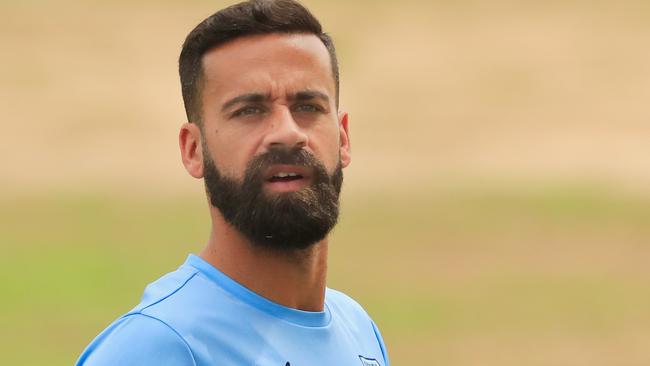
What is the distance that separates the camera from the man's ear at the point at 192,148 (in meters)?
4.47

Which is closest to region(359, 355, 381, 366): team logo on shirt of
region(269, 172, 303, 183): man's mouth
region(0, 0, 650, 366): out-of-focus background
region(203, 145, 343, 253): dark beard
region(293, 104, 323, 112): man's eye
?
region(203, 145, 343, 253): dark beard

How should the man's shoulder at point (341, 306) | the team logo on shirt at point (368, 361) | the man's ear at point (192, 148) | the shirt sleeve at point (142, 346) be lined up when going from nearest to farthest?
1. the shirt sleeve at point (142, 346)
2. the man's ear at point (192, 148)
3. the team logo on shirt at point (368, 361)
4. the man's shoulder at point (341, 306)

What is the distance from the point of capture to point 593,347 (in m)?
18.5

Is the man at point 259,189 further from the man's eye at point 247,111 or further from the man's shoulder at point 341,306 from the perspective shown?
the man's shoulder at point 341,306

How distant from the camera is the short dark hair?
438 cm

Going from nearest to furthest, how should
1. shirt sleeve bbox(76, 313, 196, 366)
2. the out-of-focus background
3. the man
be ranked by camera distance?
shirt sleeve bbox(76, 313, 196, 366) < the man < the out-of-focus background

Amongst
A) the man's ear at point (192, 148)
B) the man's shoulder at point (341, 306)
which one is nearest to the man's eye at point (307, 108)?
the man's ear at point (192, 148)

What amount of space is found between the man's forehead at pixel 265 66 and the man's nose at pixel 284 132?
0.08m

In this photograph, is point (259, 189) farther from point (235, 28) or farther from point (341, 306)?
point (341, 306)

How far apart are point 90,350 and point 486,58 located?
114ft

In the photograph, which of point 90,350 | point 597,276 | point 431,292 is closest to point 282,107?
point 90,350

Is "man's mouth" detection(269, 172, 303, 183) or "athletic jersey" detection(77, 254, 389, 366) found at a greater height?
A: "man's mouth" detection(269, 172, 303, 183)

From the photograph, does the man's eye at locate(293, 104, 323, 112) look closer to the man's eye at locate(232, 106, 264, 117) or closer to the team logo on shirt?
the man's eye at locate(232, 106, 264, 117)

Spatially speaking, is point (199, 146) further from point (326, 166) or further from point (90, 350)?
point (90, 350)
